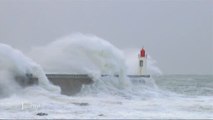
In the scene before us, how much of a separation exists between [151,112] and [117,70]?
484 inches

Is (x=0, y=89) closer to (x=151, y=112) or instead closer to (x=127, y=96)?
(x=127, y=96)

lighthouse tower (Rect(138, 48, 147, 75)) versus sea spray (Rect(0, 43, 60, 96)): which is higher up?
lighthouse tower (Rect(138, 48, 147, 75))

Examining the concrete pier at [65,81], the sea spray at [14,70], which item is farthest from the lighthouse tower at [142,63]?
the sea spray at [14,70]

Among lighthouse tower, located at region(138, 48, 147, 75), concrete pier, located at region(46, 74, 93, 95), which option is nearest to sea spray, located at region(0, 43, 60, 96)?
concrete pier, located at region(46, 74, 93, 95)

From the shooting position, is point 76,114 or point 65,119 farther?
point 76,114

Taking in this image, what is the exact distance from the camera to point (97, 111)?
15.5m

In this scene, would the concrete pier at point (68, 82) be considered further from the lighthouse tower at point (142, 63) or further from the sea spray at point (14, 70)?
the lighthouse tower at point (142, 63)

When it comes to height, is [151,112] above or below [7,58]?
below

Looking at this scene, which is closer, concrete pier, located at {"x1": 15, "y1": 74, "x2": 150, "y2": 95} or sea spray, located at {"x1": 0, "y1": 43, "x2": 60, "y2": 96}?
sea spray, located at {"x1": 0, "y1": 43, "x2": 60, "y2": 96}

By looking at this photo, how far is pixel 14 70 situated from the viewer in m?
22.5

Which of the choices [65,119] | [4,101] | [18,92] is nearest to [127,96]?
[18,92]

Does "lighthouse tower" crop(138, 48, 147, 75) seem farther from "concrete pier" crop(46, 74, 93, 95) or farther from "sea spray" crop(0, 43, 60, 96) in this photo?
"sea spray" crop(0, 43, 60, 96)

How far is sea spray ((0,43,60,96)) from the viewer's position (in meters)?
20.8

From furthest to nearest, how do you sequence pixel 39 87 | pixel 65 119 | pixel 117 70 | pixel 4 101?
pixel 117 70 < pixel 39 87 < pixel 4 101 < pixel 65 119
